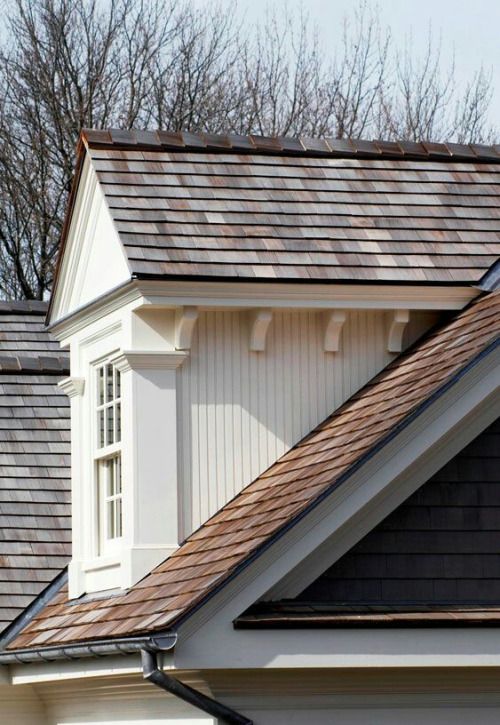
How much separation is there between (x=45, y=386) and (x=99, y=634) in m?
4.72

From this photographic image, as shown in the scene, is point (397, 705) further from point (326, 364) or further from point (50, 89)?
point (50, 89)

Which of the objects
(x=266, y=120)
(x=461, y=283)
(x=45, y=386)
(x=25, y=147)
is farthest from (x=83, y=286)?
(x=266, y=120)

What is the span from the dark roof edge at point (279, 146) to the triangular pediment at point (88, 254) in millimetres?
335

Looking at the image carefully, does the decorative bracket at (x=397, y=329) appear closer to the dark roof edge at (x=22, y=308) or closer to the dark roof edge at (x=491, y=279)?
the dark roof edge at (x=491, y=279)

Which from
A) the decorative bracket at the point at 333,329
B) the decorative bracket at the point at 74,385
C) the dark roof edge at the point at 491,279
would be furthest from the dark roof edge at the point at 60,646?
the dark roof edge at the point at 491,279

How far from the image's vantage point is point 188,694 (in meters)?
9.18

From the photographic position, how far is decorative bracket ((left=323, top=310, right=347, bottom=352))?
11.3 m

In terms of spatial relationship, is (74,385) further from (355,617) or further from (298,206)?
(355,617)

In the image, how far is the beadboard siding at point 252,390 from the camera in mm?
11086

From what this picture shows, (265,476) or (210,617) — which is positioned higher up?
(265,476)

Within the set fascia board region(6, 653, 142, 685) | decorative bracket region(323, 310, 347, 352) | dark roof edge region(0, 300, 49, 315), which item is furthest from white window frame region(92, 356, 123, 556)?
dark roof edge region(0, 300, 49, 315)

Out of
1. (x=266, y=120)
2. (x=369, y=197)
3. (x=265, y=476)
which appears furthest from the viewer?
(x=266, y=120)

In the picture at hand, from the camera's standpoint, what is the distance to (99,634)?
9.94m

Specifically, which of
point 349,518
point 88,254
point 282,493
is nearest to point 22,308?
point 88,254
